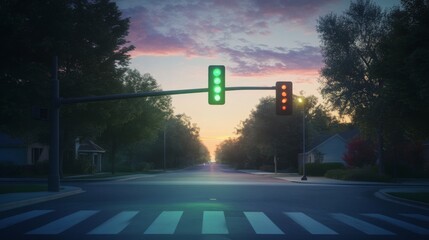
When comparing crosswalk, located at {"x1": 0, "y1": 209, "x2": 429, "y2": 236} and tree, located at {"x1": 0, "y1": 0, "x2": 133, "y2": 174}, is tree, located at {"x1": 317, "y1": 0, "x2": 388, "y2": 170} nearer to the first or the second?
tree, located at {"x1": 0, "y1": 0, "x2": 133, "y2": 174}

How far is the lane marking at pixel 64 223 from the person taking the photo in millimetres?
11523

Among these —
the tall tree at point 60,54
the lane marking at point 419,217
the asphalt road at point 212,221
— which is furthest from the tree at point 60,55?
the lane marking at point 419,217

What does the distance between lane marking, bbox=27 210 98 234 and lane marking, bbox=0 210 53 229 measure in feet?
3.45

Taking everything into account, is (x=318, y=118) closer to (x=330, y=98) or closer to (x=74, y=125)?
(x=330, y=98)

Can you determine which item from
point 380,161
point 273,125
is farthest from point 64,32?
point 273,125

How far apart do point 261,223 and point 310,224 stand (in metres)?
1.31

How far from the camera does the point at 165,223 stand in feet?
42.2

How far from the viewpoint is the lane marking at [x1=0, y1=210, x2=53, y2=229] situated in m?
12.9

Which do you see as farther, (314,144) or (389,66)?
(314,144)

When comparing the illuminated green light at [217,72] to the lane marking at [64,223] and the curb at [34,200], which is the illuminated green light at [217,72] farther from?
the curb at [34,200]

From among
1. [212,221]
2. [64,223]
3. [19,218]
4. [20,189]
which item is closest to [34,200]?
[19,218]

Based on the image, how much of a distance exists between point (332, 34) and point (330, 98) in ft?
19.2

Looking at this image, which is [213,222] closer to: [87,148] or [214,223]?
[214,223]

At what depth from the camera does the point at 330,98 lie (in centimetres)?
4472
